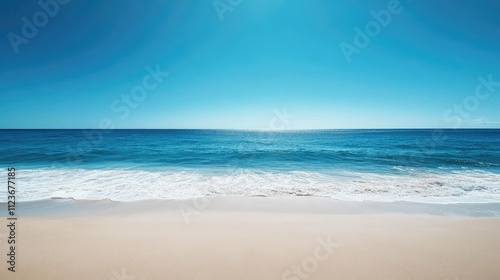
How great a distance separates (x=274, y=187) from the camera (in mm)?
10258

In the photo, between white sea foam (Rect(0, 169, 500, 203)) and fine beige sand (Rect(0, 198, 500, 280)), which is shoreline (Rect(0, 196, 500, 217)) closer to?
fine beige sand (Rect(0, 198, 500, 280))

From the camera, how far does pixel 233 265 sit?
388 centimetres

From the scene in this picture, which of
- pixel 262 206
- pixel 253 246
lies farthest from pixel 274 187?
pixel 253 246

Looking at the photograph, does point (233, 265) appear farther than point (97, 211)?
No

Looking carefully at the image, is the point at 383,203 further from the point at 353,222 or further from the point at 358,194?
Result: the point at 353,222

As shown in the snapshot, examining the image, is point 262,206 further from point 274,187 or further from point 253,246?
point 253,246

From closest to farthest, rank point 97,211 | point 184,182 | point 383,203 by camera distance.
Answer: point 97,211 → point 383,203 → point 184,182

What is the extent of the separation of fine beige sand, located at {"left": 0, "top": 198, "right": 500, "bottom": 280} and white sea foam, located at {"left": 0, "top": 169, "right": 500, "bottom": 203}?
7.96ft

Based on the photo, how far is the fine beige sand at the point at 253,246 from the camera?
12.3ft

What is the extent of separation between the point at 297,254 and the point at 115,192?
8381 millimetres

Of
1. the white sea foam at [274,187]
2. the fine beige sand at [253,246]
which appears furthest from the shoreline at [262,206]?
the white sea foam at [274,187]

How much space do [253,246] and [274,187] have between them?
5.90 m

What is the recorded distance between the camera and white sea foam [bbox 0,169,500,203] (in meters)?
8.70

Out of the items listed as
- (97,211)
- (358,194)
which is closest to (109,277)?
(97,211)
